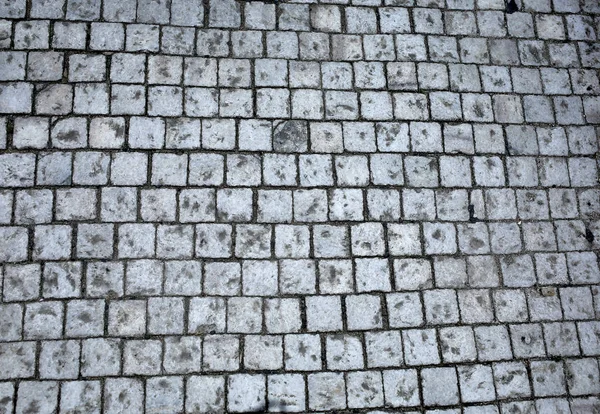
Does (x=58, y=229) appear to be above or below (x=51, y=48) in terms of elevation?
below

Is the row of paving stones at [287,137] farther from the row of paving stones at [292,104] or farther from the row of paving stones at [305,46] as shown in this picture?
the row of paving stones at [305,46]

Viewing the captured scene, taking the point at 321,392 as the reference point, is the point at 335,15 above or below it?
above

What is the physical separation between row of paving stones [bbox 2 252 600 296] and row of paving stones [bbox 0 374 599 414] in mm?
452

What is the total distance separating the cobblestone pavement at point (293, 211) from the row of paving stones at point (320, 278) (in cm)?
2

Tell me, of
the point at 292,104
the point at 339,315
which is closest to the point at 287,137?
the point at 292,104

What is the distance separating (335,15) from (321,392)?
120 inches

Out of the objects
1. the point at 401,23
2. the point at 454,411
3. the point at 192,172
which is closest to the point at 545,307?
the point at 454,411

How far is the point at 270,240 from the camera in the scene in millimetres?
3840

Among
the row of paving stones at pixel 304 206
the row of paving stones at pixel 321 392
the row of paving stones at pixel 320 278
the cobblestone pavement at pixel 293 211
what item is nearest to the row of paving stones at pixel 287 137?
the cobblestone pavement at pixel 293 211

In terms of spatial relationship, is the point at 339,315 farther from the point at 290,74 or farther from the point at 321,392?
the point at 290,74

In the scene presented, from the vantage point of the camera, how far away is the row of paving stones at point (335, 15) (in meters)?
4.16

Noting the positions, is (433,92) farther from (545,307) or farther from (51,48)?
(51,48)

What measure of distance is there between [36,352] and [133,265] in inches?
33.8

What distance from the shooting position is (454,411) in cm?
366
